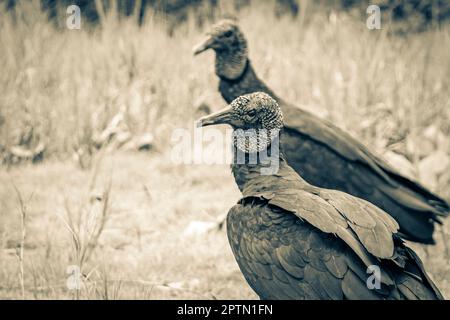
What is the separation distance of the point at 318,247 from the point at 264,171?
0.53 m

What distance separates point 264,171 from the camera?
269 cm

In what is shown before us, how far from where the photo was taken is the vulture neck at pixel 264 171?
2611mm

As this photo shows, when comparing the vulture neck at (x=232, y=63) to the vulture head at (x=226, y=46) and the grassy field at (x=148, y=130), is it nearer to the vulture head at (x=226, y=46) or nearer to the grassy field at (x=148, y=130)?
the vulture head at (x=226, y=46)

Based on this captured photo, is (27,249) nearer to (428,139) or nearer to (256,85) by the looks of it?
(256,85)

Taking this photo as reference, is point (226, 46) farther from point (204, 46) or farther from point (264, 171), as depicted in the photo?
point (264, 171)

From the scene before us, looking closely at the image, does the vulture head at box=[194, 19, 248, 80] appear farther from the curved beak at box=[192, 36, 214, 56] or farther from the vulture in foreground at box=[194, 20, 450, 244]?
the vulture in foreground at box=[194, 20, 450, 244]

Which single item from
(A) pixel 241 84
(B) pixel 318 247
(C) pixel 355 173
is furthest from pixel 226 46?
(B) pixel 318 247

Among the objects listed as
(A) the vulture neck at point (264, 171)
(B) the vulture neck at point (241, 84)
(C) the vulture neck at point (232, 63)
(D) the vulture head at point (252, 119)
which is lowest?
(A) the vulture neck at point (264, 171)

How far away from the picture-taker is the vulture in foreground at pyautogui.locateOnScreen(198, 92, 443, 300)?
2164 mm

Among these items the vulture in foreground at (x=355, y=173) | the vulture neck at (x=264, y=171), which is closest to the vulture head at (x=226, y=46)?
the vulture in foreground at (x=355, y=173)

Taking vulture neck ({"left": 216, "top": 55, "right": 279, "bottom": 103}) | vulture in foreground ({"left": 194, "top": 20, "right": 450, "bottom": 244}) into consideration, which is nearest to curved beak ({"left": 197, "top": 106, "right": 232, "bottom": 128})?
vulture in foreground ({"left": 194, "top": 20, "right": 450, "bottom": 244})
